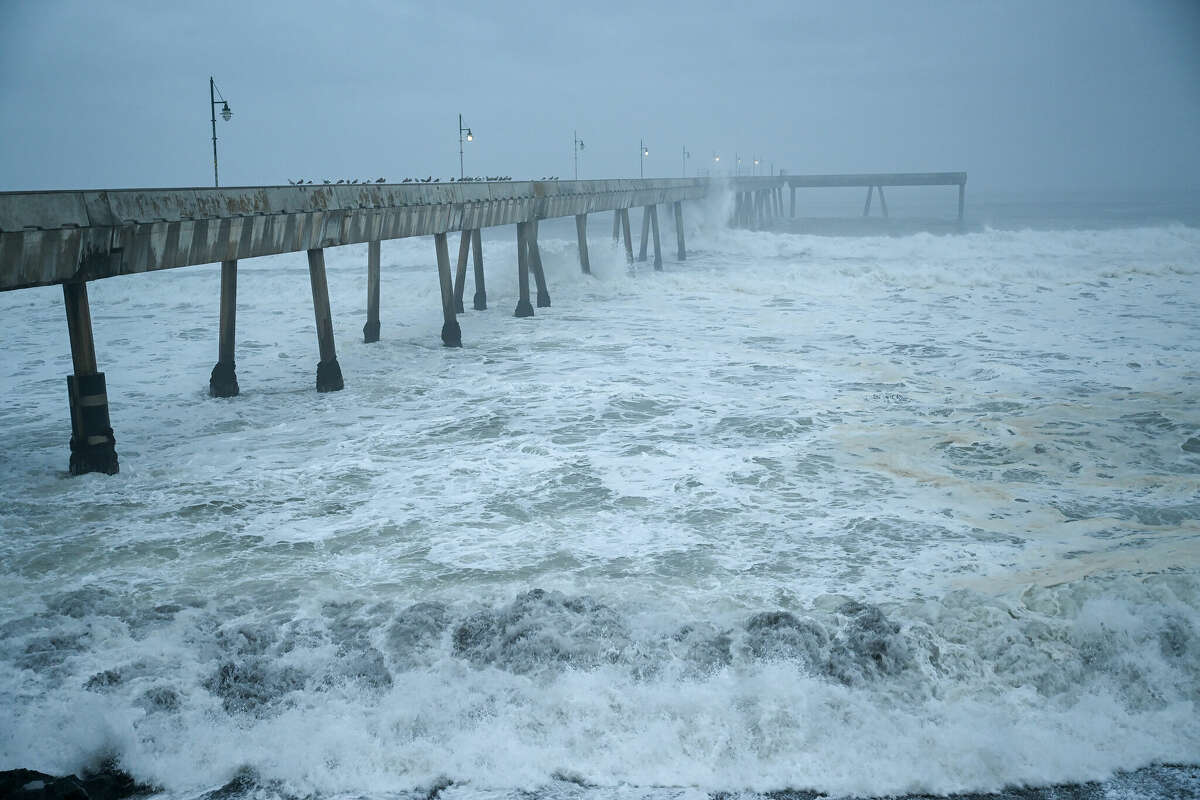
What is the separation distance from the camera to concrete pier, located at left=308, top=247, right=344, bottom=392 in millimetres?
15984

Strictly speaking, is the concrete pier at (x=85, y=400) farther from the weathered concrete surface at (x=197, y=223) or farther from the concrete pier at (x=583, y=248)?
the concrete pier at (x=583, y=248)

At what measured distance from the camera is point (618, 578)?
328 inches

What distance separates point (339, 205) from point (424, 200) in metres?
3.53

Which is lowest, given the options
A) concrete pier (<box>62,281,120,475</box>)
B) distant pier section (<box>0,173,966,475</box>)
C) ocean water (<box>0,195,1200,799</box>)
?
ocean water (<box>0,195,1200,799</box>)

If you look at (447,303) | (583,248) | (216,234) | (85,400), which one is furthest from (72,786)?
(583,248)

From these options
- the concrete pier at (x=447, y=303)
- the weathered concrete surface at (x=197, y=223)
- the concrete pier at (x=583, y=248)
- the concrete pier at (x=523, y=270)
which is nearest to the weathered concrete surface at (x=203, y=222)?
the weathered concrete surface at (x=197, y=223)

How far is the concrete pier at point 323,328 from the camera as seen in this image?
1598 cm

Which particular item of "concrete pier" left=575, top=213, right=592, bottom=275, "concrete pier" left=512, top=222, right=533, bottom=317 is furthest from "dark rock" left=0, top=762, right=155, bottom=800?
"concrete pier" left=575, top=213, right=592, bottom=275

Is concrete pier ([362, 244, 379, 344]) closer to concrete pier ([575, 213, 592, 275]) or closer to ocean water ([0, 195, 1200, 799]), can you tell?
ocean water ([0, 195, 1200, 799])

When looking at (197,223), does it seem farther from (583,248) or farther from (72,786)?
(583,248)

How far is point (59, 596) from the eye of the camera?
316 inches

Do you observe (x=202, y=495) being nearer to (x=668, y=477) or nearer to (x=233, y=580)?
(x=233, y=580)

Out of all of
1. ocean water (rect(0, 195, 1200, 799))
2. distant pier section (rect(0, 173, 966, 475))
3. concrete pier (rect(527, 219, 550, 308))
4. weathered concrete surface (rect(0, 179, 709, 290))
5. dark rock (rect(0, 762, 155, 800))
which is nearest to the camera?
dark rock (rect(0, 762, 155, 800))

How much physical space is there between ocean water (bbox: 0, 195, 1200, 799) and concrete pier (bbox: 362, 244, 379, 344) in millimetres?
2876
